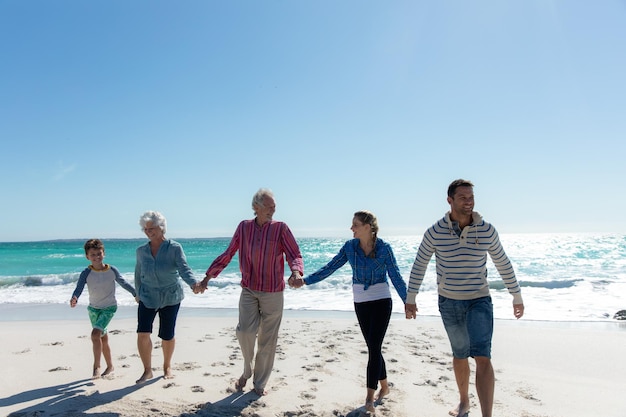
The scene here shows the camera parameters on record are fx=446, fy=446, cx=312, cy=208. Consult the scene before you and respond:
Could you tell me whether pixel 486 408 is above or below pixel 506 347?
above

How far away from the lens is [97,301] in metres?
4.90

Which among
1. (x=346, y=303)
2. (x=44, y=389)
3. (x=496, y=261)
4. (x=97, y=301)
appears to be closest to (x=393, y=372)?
(x=496, y=261)

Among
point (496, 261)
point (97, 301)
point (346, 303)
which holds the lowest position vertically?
point (346, 303)

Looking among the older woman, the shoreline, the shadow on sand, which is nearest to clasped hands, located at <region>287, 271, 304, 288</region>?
the older woman

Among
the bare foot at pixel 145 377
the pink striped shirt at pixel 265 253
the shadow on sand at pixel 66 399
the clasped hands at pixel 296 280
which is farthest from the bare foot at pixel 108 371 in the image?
the clasped hands at pixel 296 280

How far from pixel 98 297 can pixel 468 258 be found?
12.8 ft

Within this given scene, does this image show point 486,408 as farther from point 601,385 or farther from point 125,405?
point 125,405

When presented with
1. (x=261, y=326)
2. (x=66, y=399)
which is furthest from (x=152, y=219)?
(x=66, y=399)

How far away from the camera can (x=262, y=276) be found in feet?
14.2

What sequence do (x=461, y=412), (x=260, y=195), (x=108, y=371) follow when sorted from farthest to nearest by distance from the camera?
(x=108, y=371), (x=260, y=195), (x=461, y=412)

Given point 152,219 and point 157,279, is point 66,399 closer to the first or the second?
point 157,279

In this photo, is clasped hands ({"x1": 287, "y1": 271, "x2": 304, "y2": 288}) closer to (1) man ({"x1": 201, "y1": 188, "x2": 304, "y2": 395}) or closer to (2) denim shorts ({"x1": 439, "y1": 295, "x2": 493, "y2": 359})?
(1) man ({"x1": 201, "y1": 188, "x2": 304, "y2": 395})

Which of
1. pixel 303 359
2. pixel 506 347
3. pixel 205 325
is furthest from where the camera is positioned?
pixel 205 325

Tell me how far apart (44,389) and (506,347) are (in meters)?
6.07
